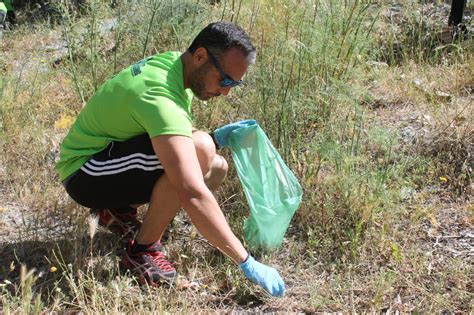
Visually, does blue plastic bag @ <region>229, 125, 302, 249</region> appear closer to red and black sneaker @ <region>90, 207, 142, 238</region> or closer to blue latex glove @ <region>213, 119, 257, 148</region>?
blue latex glove @ <region>213, 119, 257, 148</region>

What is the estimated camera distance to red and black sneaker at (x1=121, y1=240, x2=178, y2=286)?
7.91ft

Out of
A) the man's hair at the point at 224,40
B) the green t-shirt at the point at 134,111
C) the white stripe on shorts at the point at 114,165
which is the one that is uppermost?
the man's hair at the point at 224,40

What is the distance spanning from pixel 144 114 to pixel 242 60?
1.32 ft

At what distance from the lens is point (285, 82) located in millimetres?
3000

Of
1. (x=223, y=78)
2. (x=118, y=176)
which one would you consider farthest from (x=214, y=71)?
(x=118, y=176)

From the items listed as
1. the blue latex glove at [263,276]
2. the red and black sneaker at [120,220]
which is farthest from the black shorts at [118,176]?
the blue latex glove at [263,276]

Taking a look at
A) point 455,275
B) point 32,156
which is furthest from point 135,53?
point 455,275

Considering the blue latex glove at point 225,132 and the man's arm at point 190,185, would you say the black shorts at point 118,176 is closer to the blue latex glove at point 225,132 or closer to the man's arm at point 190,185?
the man's arm at point 190,185

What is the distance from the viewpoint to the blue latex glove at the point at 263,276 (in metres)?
2.22

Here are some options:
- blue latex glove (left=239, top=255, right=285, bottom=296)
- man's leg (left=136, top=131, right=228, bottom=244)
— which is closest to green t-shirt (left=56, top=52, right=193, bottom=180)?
man's leg (left=136, top=131, right=228, bottom=244)

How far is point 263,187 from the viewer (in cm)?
262

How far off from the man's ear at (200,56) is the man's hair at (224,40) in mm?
18

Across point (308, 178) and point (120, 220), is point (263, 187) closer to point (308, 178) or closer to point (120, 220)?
point (308, 178)

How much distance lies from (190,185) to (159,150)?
0.53 feet
